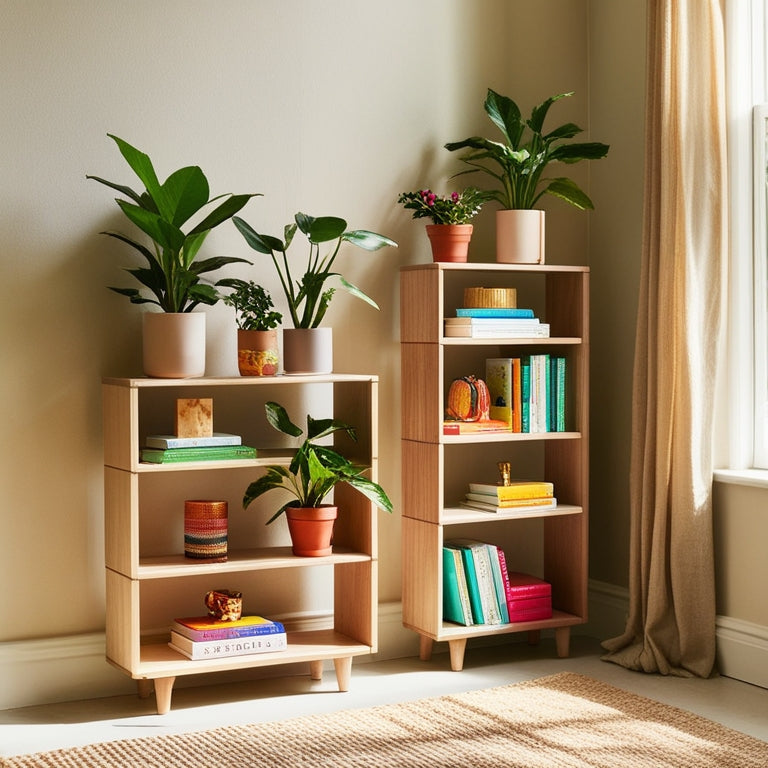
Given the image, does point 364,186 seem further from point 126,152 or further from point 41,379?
point 41,379

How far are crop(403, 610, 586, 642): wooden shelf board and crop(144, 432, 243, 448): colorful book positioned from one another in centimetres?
92

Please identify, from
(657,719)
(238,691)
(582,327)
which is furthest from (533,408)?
(238,691)

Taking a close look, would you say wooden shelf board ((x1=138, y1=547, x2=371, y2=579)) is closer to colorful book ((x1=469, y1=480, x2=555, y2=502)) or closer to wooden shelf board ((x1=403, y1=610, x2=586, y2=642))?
wooden shelf board ((x1=403, y1=610, x2=586, y2=642))

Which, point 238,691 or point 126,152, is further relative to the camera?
point 238,691

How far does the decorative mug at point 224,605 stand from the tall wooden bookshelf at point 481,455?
65 cm

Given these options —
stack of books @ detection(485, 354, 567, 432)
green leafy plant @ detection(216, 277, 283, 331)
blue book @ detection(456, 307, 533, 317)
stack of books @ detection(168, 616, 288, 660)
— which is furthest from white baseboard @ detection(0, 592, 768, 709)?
blue book @ detection(456, 307, 533, 317)

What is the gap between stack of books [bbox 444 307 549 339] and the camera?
11.5 ft

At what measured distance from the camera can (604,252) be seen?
4031 millimetres

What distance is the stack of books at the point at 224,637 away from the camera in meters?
3.12

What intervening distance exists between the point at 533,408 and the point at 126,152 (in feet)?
5.06

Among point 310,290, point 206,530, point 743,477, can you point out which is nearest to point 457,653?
A: point 206,530

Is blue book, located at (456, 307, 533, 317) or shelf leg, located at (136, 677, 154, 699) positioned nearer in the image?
shelf leg, located at (136, 677, 154, 699)

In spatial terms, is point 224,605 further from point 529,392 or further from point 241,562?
point 529,392

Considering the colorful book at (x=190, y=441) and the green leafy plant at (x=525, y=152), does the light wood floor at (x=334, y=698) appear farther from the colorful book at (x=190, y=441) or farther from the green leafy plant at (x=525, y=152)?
the green leafy plant at (x=525, y=152)
